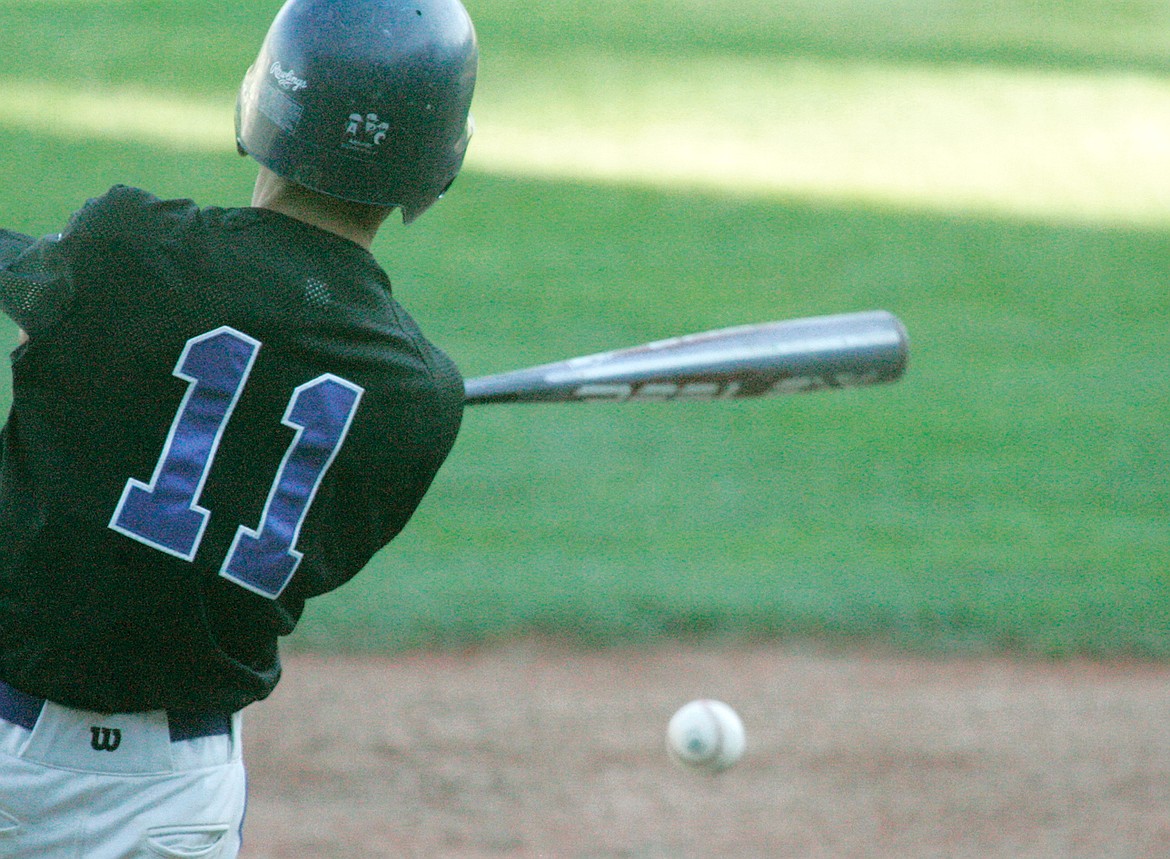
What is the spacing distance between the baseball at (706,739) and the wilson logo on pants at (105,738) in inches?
81.4

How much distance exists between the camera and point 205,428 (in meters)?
2.02

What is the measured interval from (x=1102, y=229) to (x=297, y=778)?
9.16 meters

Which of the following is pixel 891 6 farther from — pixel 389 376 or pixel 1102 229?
pixel 389 376

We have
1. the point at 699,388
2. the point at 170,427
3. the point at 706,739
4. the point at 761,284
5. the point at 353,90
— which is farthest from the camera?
the point at 761,284

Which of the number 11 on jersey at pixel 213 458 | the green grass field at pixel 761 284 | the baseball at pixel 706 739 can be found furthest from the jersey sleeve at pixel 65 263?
the green grass field at pixel 761 284

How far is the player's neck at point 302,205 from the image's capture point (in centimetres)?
217

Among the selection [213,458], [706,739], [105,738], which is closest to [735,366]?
[706,739]

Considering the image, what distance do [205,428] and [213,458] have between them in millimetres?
41

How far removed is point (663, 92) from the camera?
15.5 meters

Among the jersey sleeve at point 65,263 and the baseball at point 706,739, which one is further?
the baseball at point 706,739

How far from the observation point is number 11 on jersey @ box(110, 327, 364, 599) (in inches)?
79.0

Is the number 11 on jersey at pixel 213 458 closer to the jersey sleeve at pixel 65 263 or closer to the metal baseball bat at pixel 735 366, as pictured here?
the jersey sleeve at pixel 65 263

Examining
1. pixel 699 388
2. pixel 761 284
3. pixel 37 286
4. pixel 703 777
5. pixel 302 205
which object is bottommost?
pixel 703 777

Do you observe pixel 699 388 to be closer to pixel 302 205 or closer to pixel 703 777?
pixel 302 205
